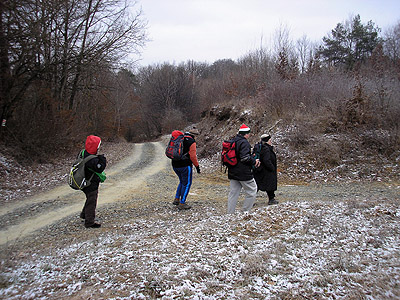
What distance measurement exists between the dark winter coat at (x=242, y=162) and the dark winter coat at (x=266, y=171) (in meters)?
1.32

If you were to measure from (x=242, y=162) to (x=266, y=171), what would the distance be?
1721 millimetres

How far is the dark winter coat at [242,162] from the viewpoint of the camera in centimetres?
593

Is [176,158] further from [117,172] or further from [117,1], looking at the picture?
[117,1]

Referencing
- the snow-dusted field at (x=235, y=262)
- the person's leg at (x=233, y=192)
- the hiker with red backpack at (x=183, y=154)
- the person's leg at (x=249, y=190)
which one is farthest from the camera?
the hiker with red backpack at (x=183, y=154)

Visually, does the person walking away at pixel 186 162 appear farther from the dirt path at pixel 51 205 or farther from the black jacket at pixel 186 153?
the dirt path at pixel 51 205

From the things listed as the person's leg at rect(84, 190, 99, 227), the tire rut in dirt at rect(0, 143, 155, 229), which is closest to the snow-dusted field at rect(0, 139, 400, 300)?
the person's leg at rect(84, 190, 99, 227)

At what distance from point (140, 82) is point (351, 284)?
212 feet

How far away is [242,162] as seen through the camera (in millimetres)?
5988

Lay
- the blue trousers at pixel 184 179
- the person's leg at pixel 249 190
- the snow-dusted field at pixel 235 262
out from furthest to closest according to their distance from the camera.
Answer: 1. the blue trousers at pixel 184 179
2. the person's leg at pixel 249 190
3. the snow-dusted field at pixel 235 262

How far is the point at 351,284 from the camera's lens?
318 cm

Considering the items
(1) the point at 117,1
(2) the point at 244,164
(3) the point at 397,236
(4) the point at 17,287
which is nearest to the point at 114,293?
(4) the point at 17,287

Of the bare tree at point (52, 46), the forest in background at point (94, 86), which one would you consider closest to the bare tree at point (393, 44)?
the forest in background at point (94, 86)

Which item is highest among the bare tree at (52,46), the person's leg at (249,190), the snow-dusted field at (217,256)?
the bare tree at (52,46)

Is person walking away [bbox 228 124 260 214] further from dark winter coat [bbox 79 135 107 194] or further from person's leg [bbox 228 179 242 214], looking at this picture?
dark winter coat [bbox 79 135 107 194]
